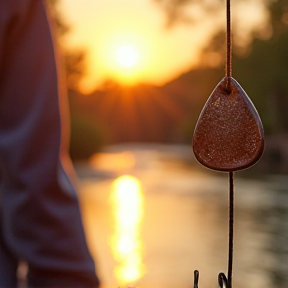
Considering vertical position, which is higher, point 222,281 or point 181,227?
point 181,227

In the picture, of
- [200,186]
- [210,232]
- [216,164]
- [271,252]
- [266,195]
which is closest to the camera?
[216,164]

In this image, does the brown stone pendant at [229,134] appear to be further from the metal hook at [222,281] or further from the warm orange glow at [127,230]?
the warm orange glow at [127,230]

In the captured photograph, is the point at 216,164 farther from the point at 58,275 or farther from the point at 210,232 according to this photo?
the point at 210,232

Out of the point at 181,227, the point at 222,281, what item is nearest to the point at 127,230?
the point at 181,227

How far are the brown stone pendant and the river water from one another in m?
2.23

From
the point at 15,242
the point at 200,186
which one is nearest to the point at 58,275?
the point at 15,242

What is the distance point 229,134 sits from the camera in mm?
342

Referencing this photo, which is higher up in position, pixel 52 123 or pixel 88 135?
pixel 88 135

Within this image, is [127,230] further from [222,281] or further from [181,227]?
[222,281]

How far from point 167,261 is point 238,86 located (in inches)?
244

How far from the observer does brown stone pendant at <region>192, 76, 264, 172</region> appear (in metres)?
0.34

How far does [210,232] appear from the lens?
8117mm

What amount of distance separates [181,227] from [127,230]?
64 cm

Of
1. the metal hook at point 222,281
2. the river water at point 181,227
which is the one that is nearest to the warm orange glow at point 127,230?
the river water at point 181,227
